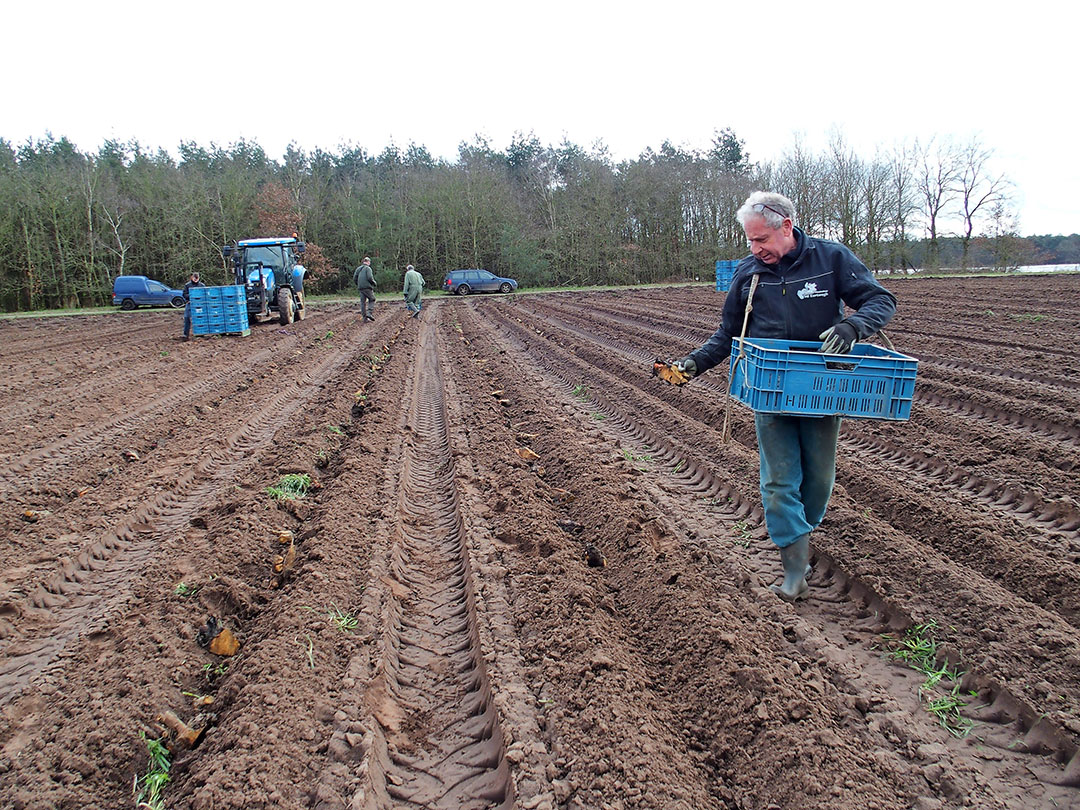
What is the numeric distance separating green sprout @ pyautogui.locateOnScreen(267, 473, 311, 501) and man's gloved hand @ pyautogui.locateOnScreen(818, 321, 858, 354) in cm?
389

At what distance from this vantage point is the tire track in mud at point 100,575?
321 cm

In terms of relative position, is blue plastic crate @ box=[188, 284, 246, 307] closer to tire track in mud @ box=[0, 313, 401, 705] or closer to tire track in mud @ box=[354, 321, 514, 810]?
tire track in mud @ box=[0, 313, 401, 705]

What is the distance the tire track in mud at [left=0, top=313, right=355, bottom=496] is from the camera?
5.71 m

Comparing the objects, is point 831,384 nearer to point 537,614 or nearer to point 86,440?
point 537,614

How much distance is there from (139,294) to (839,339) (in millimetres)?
34491

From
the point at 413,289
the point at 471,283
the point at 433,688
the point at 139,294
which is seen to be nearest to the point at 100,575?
the point at 433,688

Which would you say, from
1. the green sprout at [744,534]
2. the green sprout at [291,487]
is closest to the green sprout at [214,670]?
the green sprout at [291,487]

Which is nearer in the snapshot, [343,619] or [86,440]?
[343,619]

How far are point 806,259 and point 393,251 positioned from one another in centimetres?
3891

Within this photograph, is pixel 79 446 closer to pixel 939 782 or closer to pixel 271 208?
pixel 939 782

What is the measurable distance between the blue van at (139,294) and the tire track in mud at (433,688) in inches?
1219

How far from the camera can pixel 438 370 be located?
1098cm

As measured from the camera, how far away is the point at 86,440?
6.83 metres

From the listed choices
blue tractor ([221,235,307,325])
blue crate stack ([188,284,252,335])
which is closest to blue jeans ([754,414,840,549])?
blue crate stack ([188,284,252,335])
